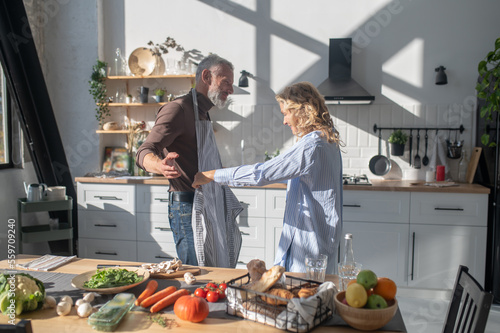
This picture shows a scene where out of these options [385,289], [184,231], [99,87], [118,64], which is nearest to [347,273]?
[385,289]

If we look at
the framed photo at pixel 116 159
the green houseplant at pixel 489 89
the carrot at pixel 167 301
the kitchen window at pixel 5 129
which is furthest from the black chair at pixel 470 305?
the kitchen window at pixel 5 129

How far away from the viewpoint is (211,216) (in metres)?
2.18

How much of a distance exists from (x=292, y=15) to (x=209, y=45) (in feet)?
2.90

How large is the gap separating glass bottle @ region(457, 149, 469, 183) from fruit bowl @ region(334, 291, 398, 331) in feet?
10.5

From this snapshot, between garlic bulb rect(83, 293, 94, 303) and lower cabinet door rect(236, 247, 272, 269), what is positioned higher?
garlic bulb rect(83, 293, 94, 303)

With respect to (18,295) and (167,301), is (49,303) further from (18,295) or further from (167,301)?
(167,301)

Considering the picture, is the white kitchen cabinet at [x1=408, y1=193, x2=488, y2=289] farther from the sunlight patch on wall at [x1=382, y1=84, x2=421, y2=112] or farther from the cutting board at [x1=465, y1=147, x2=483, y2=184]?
the sunlight patch on wall at [x1=382, y1=84, x2=421, y2=112]

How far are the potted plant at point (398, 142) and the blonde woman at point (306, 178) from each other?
230 centimetres

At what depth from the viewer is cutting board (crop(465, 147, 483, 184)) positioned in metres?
3.76

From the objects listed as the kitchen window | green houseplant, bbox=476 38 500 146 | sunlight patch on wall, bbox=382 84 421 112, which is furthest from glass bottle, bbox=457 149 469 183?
the kitchen window

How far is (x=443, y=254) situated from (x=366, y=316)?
260 centimetres

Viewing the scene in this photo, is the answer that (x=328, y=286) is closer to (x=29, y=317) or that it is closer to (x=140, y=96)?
(x=29, y=317)

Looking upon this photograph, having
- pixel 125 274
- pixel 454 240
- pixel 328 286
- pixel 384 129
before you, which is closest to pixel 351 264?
pixel 328 286

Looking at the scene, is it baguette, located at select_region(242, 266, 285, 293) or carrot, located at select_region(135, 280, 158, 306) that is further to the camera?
carrot, located at select_region(135, 280, 158, 306)
